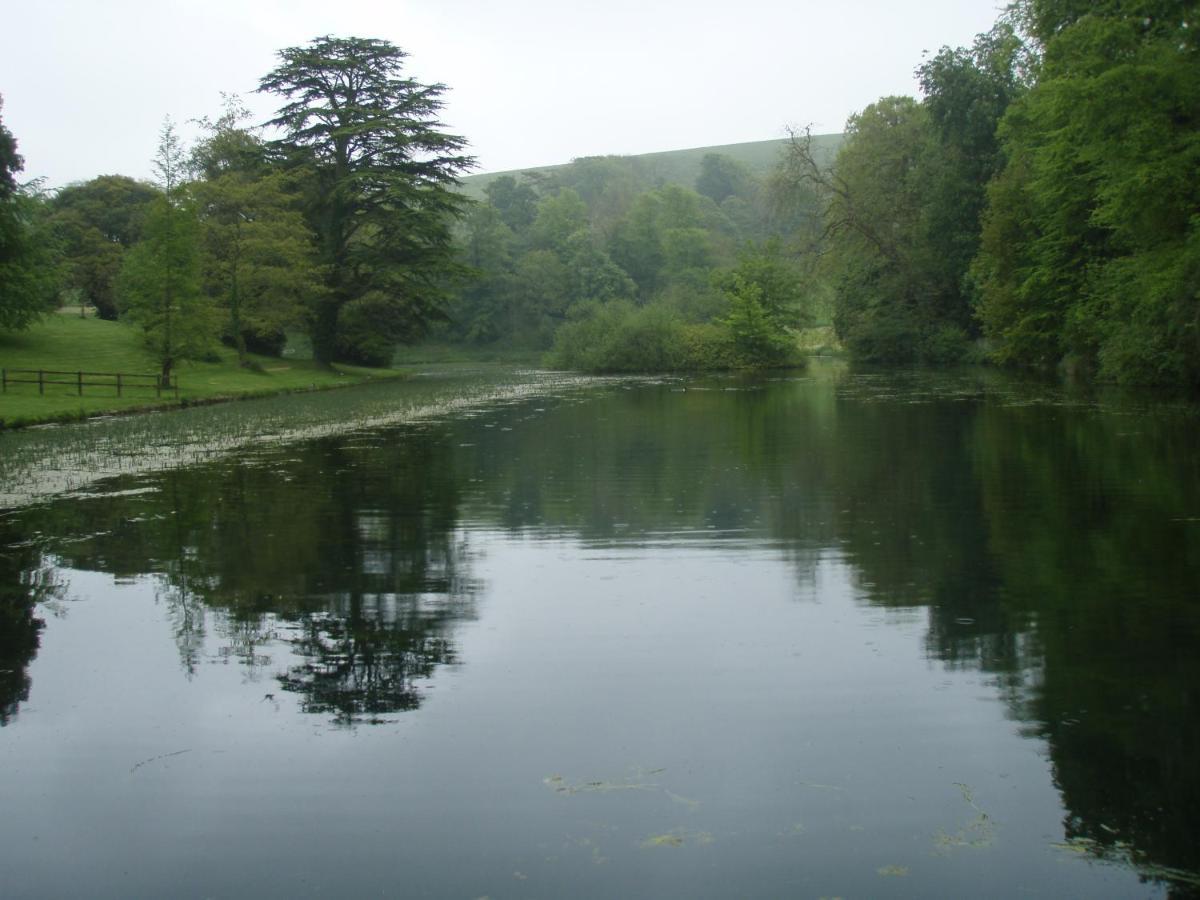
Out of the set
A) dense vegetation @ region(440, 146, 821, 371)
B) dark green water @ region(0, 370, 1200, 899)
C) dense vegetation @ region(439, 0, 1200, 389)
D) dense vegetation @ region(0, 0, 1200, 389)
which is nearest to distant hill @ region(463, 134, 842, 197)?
dense vegetation @ region(440, 146, 821, 371)

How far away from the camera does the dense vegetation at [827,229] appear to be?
90.8 ft

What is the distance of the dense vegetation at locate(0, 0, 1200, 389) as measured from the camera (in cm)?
2769

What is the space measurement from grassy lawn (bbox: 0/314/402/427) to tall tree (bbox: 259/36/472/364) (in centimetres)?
358

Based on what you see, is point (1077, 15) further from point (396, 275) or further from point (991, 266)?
point (396, 275)

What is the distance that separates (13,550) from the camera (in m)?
11.0

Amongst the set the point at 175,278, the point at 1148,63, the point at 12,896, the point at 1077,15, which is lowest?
the point at 12,896

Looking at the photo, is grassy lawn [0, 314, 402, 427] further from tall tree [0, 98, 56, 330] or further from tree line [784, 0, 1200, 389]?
tree line [784, 0, 1200, 389]

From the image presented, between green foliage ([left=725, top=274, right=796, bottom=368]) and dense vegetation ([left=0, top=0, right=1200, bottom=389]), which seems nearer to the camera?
dense vegetation ([left=0, top=0, right=1200, bottom=389])

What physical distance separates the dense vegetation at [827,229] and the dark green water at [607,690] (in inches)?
671

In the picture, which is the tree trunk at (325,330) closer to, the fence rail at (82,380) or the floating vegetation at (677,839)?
the fence rail at (82,380)

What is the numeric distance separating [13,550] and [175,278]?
30.2m

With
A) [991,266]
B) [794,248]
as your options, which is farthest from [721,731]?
[794,248]

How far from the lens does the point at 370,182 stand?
53.2 metres

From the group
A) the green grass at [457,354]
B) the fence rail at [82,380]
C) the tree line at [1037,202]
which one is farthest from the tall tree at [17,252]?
the green grass at [457,354]
